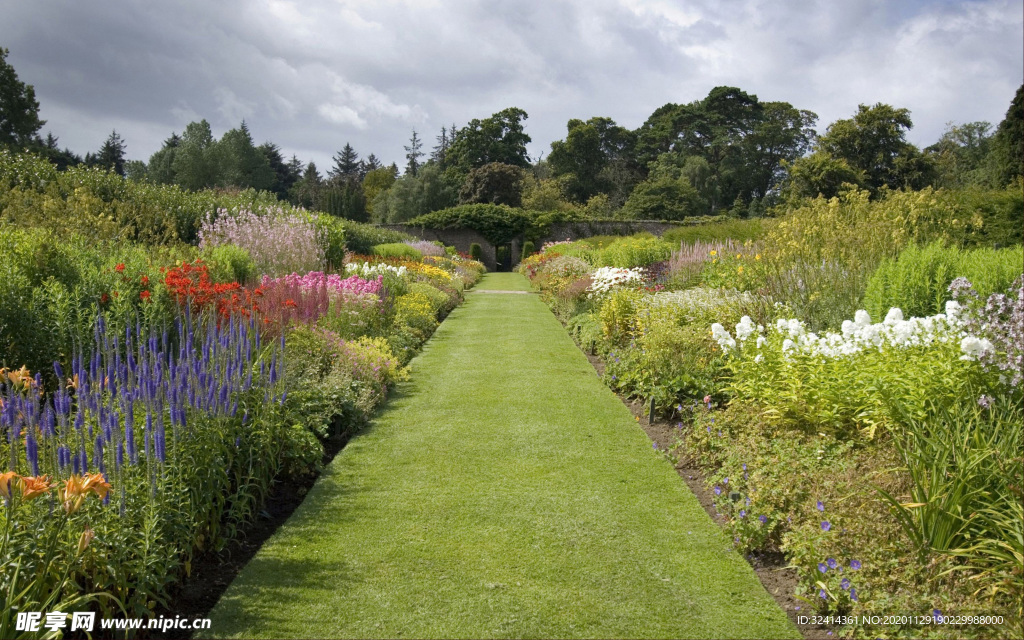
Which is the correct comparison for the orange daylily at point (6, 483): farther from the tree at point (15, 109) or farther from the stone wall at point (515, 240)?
the tree at point (15, 109)

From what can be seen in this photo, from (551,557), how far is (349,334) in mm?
5000

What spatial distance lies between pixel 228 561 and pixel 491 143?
52.6m

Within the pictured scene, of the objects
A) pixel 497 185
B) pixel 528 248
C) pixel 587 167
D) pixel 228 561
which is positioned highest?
pixel 587 167

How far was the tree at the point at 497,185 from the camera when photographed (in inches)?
1789

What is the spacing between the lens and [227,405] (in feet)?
11.4

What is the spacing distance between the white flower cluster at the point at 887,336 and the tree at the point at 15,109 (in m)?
40.6

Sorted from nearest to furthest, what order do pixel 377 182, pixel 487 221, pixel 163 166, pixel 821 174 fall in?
pixel 821 174, pixel 487 221, pixel 163 166, pixel 377 182

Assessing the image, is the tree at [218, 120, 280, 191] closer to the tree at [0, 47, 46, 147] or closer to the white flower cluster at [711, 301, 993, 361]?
the tree at [0, 47, 46, 147]

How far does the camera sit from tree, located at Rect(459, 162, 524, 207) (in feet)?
149

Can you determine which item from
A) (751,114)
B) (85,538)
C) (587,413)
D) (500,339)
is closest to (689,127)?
(751,114)

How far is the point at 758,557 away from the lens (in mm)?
3410

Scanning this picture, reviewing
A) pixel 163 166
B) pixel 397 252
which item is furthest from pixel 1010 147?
pixel 163 166

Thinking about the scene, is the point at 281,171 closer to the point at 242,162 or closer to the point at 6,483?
the point at 242,162

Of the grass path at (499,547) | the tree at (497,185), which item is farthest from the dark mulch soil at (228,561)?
the tree at (497,185)
